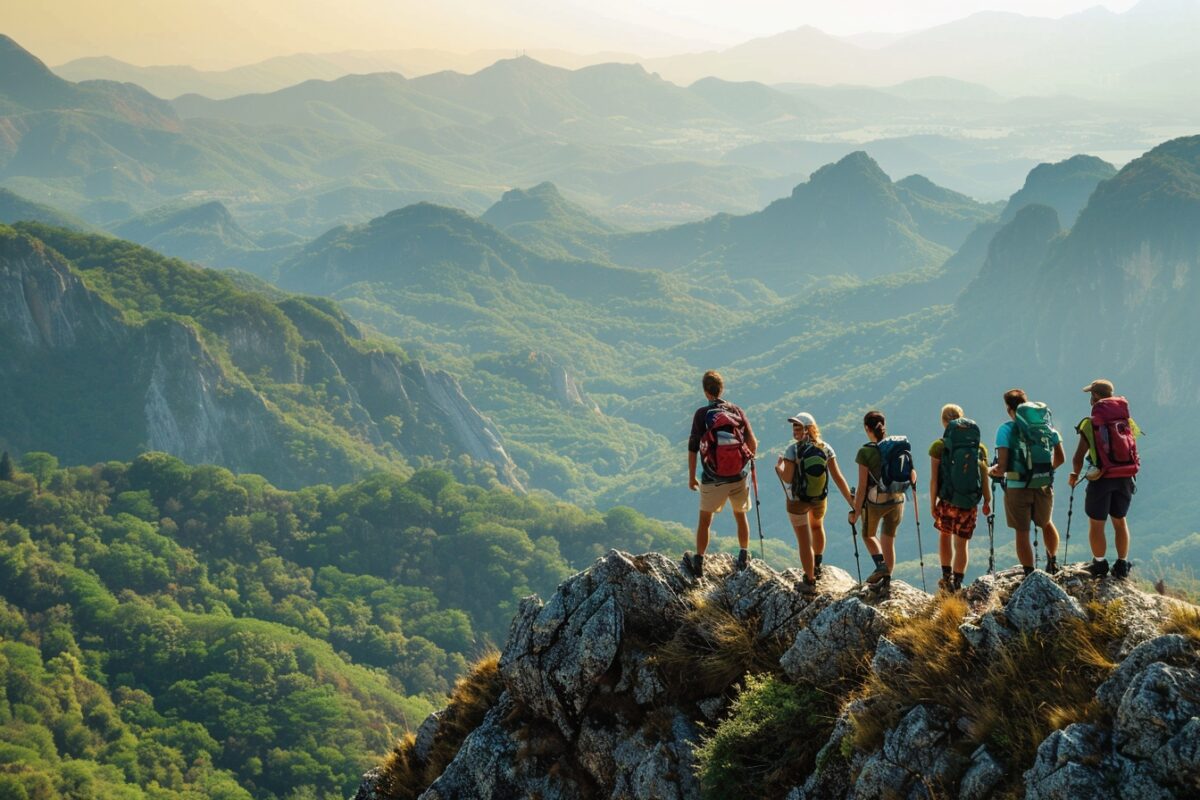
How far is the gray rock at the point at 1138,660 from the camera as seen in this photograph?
11289mm

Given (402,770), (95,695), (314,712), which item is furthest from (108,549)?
(402,770)

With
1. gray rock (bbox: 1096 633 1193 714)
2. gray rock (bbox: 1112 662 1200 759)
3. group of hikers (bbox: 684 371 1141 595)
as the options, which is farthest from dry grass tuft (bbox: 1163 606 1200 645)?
group of hikers (bbox: 684 371 1141 595)

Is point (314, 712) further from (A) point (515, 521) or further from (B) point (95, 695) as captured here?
(A) point (515, 521)

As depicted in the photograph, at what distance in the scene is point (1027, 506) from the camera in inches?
649

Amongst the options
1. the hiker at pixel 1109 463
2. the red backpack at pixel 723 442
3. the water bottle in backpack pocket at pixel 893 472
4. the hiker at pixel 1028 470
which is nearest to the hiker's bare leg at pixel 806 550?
the water bottle in backpack pocket at pixel 893 472

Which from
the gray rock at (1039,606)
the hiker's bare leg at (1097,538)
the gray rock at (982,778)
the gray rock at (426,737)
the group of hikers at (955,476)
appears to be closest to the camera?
the gray rock at (982,778)

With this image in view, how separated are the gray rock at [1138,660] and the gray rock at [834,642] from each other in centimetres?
356

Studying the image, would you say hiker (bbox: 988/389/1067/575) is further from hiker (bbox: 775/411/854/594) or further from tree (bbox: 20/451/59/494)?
tree (bbox: 20/451/59/494)

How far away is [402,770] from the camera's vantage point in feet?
64.3

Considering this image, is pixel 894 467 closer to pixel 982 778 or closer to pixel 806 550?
pixel 806 550

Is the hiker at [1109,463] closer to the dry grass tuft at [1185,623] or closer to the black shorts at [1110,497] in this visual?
the black shorts at [1110,497]

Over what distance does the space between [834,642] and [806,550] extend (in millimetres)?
2552

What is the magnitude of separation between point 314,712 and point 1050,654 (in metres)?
106

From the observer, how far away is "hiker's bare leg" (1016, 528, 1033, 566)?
1609 cm
